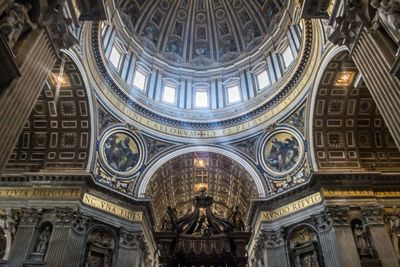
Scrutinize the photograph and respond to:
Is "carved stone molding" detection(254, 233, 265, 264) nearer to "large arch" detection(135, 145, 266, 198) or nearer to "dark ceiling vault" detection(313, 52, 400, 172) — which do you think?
"large arch" detection(135, 145, 266, 198)

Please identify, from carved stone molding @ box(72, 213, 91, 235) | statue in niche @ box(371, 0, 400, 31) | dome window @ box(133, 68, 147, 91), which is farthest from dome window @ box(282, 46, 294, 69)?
carved stone molding @ box(72, 213, 91, 235)

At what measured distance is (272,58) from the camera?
22875 mm

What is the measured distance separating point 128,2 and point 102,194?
1423 cm

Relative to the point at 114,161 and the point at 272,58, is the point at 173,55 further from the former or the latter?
the point at 114,161

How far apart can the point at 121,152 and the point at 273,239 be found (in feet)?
31.9

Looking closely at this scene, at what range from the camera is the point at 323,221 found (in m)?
15.6

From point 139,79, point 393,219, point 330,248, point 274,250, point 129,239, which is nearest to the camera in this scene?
point 330,248

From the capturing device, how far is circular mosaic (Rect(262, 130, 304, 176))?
18859 millimetres

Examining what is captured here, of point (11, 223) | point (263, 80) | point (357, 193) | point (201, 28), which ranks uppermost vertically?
point (201, 28)

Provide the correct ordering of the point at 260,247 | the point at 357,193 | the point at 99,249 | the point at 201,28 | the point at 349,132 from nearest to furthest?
the point at 99,249 < the point at 357,193 < the point at 260,247 < the point at 349,132 < the point at 201,28

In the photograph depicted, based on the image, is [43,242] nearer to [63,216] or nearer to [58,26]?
[63,216]

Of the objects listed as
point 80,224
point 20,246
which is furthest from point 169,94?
point 20,246

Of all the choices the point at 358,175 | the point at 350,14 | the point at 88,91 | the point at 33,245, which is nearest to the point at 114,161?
the point at 88,91

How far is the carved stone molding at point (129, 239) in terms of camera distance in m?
16.6
